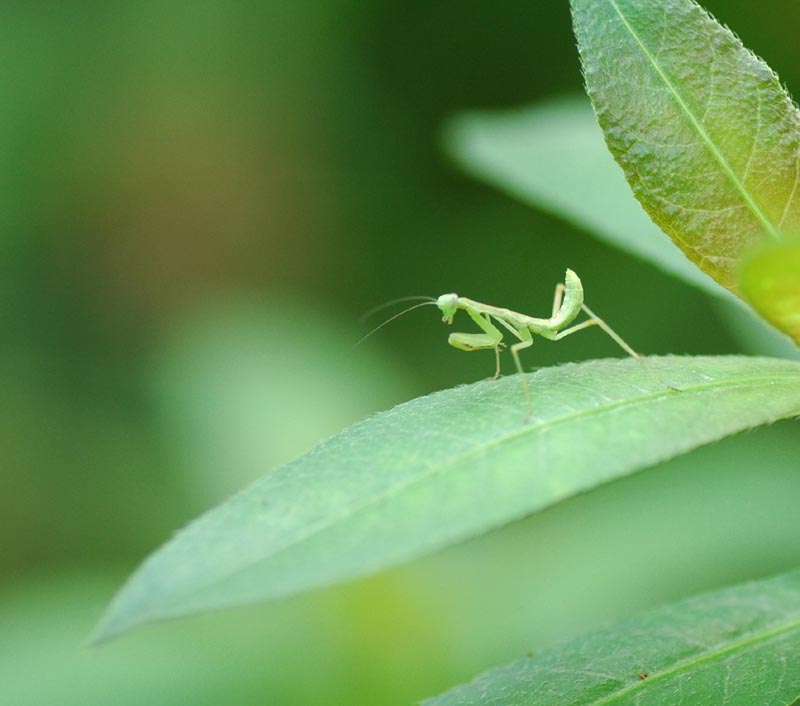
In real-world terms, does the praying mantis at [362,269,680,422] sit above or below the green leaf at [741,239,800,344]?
above

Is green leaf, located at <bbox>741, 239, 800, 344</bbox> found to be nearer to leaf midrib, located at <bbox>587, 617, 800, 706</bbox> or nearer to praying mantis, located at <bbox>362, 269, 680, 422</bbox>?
leaf midrib, located at <bbox>587, 617, 800, 706</bbox>

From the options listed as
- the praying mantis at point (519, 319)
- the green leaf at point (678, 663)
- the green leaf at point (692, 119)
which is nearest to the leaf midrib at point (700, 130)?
the green leaf at point (692, 119)

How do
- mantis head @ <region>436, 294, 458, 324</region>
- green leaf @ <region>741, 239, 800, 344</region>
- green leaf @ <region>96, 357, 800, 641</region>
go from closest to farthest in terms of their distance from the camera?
green leaf @ <region>96, 357, 800, 641</region> → green leaf @ <region>741, 239, 800, 344</region> → mantis head @ <region>436, 294, 458, 324</region>

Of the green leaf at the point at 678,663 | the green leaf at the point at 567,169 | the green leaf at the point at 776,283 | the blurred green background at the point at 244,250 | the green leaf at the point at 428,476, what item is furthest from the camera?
the blurred green background at the point at 244,250

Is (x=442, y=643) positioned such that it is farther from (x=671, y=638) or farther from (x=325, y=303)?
(x=325, y=303)

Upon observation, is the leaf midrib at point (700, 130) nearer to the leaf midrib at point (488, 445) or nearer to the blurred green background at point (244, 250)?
the leaf midrib at point (488, 445)

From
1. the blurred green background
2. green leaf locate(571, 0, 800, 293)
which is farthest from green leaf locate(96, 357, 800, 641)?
the blurred green background

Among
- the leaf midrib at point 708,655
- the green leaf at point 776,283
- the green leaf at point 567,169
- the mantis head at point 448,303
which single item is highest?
the green leaf at point 567,169

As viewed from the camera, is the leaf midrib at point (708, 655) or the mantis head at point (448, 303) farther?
the mantis head at point (448, 303)

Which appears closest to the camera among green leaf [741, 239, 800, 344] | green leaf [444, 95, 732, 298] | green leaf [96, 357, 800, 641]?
green leaf [96, 357, 800, 641]
